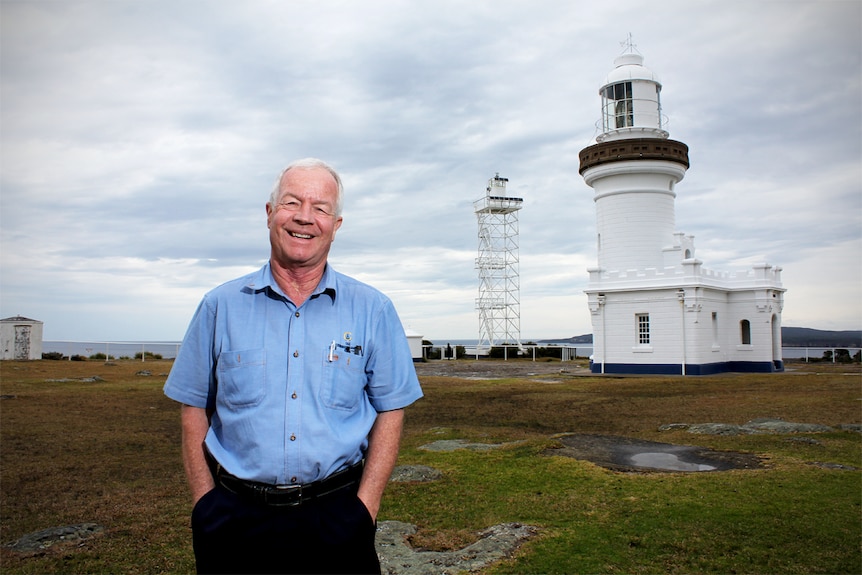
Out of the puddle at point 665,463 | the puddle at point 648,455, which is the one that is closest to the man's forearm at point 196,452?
the puddle at point 648,455

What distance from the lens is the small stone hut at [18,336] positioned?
26688mm

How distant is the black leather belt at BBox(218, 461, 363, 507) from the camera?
2293mm

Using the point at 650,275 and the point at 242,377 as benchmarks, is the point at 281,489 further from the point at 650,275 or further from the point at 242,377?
the point at 650,275

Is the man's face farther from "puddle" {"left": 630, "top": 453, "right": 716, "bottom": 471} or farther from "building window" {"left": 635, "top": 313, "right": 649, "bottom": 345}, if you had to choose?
"building window" {"left": 635, "top": 313, "right": 649, "bottom": 345}

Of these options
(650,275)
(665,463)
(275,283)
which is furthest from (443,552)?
(650,275)

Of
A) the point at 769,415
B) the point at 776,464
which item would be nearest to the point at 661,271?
the point at 769,415

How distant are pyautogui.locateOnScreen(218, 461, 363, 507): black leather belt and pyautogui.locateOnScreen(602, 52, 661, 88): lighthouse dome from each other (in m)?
26.0

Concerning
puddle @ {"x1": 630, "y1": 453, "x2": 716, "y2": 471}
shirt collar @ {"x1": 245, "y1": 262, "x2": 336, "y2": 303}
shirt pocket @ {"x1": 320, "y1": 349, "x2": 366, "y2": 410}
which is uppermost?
shirt collar @ {"x1": 245, "y1": 262, "x2": 336, "y2": 303}

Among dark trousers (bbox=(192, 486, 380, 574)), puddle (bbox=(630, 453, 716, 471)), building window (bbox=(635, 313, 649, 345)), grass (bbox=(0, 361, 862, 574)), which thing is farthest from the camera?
building window (bbox=(635, 313, 649, 345))

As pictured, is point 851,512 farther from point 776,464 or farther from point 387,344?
point 387,344

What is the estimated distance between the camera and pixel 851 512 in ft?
18.1

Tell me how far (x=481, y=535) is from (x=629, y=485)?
224cm

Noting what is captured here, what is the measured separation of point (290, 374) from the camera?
94.8 inches

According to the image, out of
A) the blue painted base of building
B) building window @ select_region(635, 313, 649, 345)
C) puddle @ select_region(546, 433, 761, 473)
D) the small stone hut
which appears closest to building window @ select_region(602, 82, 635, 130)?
building window @ select_region(635, 313, 649, 345)
